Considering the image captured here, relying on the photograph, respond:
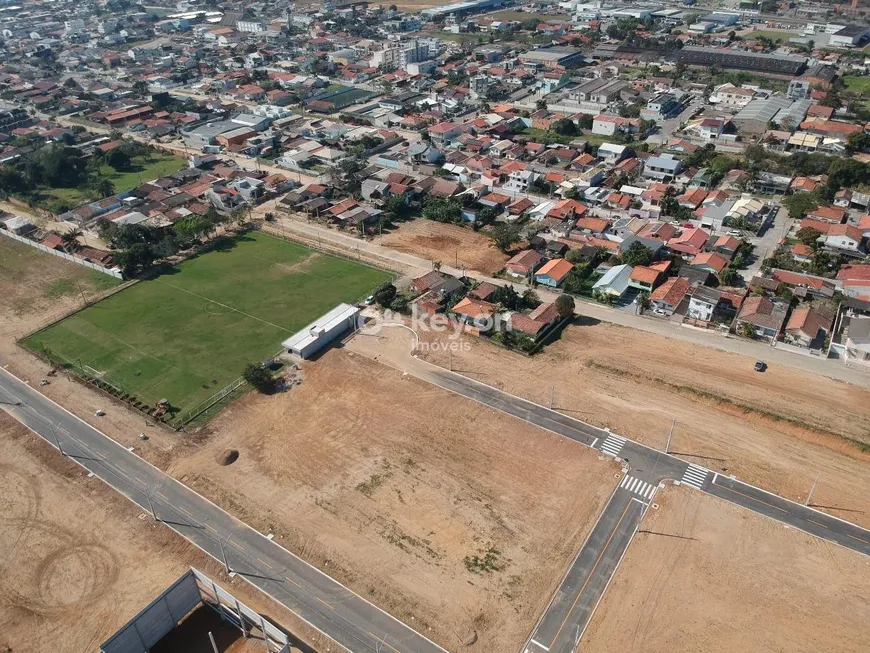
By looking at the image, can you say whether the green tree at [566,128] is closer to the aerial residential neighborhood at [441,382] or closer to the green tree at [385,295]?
the aerial residential neighborhood at [441,382]

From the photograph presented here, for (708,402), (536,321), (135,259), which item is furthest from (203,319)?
(708,402)

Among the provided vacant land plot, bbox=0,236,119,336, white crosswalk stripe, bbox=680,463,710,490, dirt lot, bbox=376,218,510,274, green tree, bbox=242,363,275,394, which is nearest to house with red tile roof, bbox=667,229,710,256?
dirt lot, bbox=376,218,510,274

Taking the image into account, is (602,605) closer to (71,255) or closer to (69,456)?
(69,456)

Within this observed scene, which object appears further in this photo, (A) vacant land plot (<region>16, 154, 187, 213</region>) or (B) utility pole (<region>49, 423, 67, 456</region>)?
(A) vacant land plot (<region>16, 154, 187, 213</region>)

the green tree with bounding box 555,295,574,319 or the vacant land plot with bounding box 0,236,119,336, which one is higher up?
the green tree with bounding box 555,295,574,319

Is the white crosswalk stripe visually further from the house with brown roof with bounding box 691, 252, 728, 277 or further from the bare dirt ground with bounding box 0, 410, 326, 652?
the house with brown roof with bounding box 691, 252, 728, 277

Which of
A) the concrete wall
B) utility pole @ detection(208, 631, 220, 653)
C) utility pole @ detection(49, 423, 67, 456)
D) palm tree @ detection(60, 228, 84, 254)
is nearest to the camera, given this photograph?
utility pole @ detection(208, 631, 220, 653)
